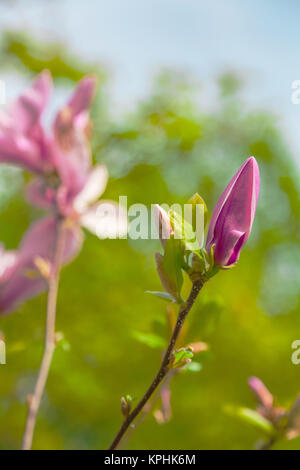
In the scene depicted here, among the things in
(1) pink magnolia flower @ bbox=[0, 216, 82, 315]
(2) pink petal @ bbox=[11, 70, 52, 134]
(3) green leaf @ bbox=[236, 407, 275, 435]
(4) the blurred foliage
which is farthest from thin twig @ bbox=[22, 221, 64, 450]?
(4) the blurred foliage

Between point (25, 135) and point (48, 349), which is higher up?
→ point (25, 135)

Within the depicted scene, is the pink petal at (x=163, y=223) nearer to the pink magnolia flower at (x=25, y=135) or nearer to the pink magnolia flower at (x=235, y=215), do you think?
the pink magnolia flower at (x=235, y=215)

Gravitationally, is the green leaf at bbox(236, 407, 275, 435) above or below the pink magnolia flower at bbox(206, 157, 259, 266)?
below

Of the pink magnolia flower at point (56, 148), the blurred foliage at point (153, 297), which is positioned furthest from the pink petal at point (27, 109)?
the blurred foliage at point (153, 297)

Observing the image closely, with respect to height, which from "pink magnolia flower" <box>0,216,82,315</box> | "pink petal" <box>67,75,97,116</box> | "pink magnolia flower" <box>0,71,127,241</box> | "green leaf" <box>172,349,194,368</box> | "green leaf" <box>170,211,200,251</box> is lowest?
"green leaf" <box>172,349,194,368</box>

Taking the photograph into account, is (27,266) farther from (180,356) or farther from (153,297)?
(153,297)

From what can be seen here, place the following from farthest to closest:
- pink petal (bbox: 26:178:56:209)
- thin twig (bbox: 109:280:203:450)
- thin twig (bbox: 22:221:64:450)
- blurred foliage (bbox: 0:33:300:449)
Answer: blurred foliage (bbox: 0:33:300:449), pink petal (bbox: 26:178:56:209), thin twig (bbox: 22:221:64:450), thin twig (bbox: 109:280:203:450)

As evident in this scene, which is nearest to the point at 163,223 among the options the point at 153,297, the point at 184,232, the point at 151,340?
the point at 184,232

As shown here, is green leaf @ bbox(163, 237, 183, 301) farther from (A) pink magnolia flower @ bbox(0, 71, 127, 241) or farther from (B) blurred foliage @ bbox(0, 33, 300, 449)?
(B) blurred foliage @ bbox(0, 33, 300, 449)

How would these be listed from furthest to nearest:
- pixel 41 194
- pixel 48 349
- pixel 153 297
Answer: pixel 153 297 < pixel 41 194 < pixel 48 349
